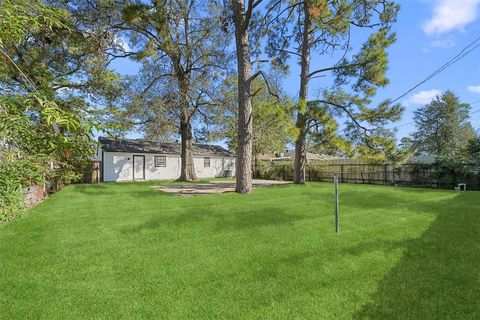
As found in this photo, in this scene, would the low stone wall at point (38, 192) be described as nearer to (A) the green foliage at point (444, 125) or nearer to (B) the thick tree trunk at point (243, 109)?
(B) the thick tree trunk at point (243, 109)

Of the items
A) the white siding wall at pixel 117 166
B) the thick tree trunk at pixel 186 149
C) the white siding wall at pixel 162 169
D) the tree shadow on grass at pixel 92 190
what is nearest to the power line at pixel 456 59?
the thick tree trunk at pixel 186 149

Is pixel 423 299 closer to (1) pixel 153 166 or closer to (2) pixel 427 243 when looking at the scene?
(2) pixel 427 243

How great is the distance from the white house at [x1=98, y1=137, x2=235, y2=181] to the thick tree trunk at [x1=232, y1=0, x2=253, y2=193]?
10012 mm

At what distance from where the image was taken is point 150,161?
2077cm

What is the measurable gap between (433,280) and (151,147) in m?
20.8

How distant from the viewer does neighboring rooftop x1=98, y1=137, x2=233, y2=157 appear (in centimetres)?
1920

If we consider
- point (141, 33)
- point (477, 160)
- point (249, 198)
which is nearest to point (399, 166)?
point (477, 160)

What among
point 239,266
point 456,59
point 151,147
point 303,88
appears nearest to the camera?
point 239,266

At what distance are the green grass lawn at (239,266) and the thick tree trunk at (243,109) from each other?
148 inches

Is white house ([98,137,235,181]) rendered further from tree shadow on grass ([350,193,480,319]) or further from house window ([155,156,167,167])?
tree shadow on grass ([350,193,480,319])

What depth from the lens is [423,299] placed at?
2760mm

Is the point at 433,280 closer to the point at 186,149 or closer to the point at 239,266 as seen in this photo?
the point at 239,266

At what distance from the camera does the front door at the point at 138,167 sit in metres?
19.8

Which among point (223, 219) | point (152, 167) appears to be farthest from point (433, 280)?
point (152, 167)
